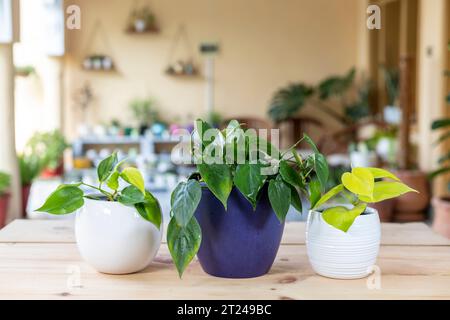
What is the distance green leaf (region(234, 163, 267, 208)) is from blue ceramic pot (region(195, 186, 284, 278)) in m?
0.05

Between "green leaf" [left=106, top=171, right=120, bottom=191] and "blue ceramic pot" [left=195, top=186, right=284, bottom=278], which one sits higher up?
"green leaf" [left=106, top=171, right=120, bottom=191]

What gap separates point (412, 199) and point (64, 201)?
4.60 meters

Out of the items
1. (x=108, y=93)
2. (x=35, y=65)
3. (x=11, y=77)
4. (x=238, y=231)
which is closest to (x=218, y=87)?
(x=108, y=93)

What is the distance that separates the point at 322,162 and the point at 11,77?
12.8ft

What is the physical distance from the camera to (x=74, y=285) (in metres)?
1.25

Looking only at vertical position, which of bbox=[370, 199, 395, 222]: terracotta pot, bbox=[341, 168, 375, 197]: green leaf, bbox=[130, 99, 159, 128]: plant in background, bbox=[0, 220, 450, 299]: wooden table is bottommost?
bbox=[370, 199, 395, 222]: terracotta pot

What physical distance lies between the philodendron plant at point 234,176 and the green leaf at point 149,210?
6cm

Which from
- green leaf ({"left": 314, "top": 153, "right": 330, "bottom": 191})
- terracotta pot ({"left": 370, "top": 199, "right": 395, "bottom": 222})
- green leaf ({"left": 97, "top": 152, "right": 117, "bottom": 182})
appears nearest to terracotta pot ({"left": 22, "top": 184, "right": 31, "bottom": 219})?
terracotta pot ({"left": 370, "top": 199, "right": 395, "bottom": 222})

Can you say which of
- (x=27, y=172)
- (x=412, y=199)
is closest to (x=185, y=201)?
(x=27, y=172)

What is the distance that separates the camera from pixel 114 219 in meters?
1.28

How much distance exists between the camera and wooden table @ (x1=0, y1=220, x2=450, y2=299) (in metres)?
1.20

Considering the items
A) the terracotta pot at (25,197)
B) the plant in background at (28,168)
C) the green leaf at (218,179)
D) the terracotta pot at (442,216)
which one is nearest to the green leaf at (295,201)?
the green leaf at (218,179)

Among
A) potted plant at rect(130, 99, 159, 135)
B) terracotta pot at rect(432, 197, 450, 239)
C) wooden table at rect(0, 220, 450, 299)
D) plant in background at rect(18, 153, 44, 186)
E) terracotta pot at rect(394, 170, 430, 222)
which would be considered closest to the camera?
wooden table at rect(0, 220, 450, 299)

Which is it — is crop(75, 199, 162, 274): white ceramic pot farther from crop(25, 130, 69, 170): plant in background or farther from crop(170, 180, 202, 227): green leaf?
crop(25, 130, 69, 170): plant in background
